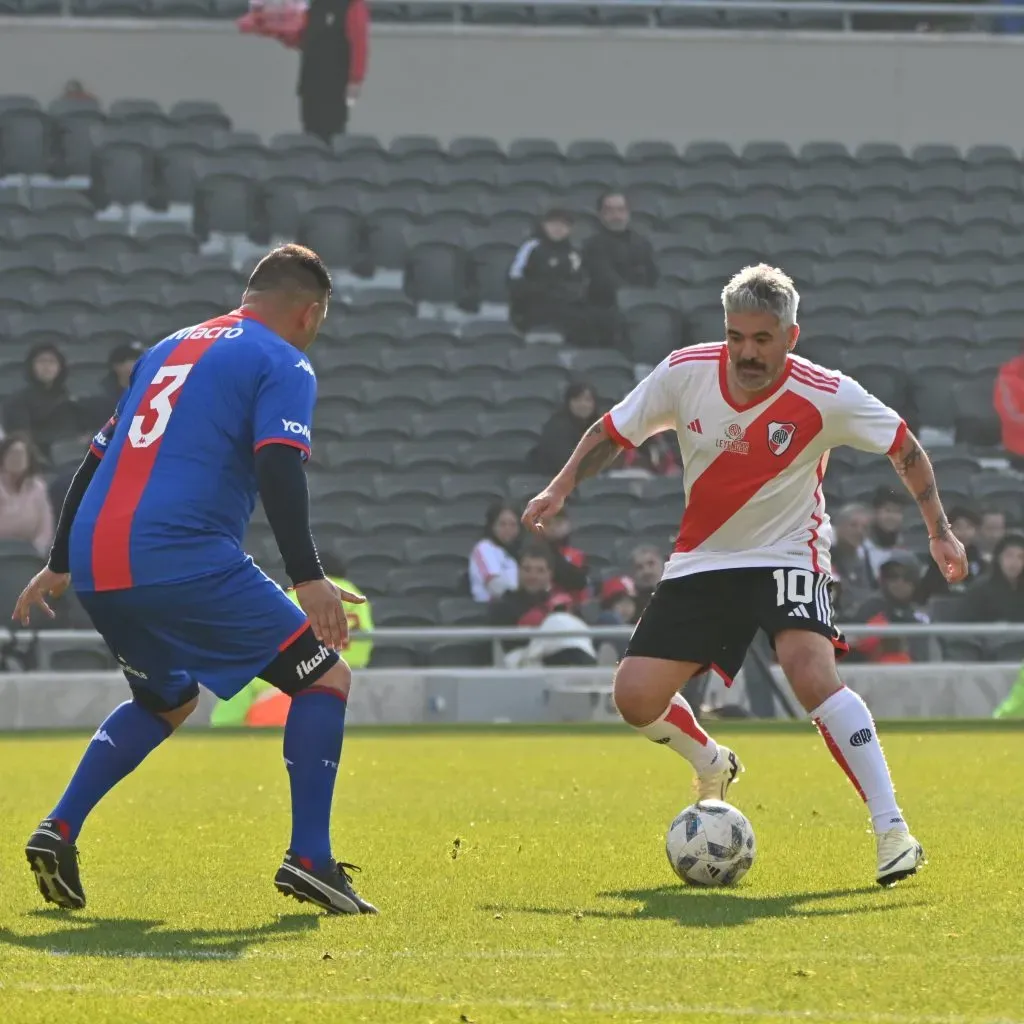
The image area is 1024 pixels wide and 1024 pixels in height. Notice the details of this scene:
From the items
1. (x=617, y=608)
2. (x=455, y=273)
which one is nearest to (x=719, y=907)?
(x=617, y=608)

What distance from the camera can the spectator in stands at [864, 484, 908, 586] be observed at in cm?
1861

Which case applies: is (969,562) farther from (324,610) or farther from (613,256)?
(324,610)

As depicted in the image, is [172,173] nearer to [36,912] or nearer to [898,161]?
[898,161]

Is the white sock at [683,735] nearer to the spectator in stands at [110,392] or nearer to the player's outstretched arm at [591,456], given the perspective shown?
the player's outstretched arm at [591,456]

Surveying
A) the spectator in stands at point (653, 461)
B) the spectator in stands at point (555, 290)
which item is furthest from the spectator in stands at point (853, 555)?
the spectator in stands at point (555, 290)

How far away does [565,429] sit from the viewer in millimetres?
19094

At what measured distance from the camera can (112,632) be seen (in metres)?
6.24

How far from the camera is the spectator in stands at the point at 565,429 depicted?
18.8 metres

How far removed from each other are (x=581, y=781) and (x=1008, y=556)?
7.56 m

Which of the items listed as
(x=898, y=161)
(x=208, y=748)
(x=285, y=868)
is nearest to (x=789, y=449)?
(x=285, y=868)

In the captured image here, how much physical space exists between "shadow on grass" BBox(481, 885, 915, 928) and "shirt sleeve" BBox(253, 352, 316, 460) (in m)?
1.47

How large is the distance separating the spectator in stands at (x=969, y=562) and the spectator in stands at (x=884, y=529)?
0.38m

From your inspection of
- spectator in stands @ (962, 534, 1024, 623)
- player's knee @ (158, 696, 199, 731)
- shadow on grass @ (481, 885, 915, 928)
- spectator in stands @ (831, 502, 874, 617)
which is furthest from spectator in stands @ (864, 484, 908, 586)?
player's knee @ (158, 696, 199, 731)

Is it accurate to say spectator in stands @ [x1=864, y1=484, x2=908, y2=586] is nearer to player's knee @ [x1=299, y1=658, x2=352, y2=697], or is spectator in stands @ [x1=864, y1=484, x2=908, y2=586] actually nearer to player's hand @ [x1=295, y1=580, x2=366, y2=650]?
player's knee @ [x1=299, y1=658, x2=352, y2=697]
